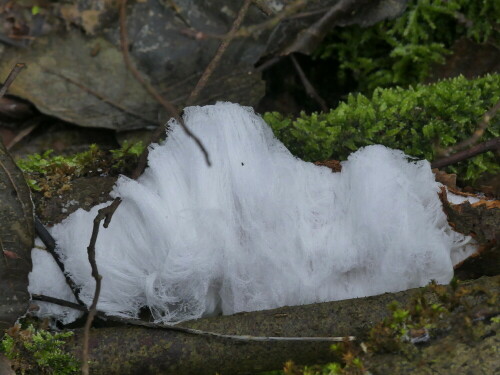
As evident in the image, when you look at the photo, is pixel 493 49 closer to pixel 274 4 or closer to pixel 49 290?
pixel 274 4

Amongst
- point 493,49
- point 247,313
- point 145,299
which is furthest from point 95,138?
point 493,49

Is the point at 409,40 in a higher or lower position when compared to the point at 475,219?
higher

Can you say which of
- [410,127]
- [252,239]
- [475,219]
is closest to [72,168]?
[252,239]

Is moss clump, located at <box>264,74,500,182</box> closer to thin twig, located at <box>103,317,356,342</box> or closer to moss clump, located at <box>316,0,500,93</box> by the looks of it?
moss clump, located at <box>316,0,500,93</box>

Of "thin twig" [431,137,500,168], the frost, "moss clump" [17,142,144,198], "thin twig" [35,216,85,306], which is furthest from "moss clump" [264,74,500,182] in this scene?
"thin twig" [35,216,85,306]

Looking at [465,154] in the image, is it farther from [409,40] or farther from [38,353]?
[38,353]

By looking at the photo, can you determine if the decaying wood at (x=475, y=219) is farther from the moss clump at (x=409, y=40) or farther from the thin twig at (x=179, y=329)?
the moss clump at (x=409, y=40)
